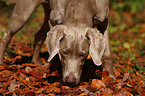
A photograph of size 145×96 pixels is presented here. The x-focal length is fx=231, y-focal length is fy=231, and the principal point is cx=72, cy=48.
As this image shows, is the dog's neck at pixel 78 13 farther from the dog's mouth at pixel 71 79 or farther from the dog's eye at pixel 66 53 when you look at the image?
the dog's mouth at pixel 71 79

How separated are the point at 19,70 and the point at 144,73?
2.06 meters

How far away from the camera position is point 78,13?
11.1 ft

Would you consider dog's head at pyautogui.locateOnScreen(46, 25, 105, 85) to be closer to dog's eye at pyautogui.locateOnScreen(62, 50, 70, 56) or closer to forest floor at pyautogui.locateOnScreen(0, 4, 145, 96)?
dog's eye at pyautogui.locateOnScreen(62, 50, 70, 56)

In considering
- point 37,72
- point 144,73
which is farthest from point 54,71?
point 144,73

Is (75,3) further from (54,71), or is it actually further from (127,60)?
(127,60)

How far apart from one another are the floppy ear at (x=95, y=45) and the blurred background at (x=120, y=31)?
3.05 feet

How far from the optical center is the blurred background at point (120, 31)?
476 centimetres

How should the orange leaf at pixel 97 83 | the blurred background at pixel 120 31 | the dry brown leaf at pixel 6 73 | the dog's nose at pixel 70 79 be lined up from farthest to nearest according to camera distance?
the blurred background at pixel 120 31 < the dry brown leaf at pixel 6 73 < the orange leaf at pixel 97 83 < the dog's nose at pixel 70 79

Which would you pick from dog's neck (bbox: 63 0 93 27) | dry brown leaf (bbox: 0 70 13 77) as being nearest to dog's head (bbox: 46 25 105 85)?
dog's neck (bbox: 63 0 93 27)

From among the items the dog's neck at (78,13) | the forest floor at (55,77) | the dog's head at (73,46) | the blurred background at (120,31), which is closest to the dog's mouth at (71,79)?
the dog's head at (73,46)

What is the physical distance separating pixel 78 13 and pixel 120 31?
418 centimetres

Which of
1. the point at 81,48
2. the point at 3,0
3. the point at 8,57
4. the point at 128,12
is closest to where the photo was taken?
A: the point at 81,48

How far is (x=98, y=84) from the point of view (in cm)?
334

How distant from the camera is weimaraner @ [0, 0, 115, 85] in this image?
10.2ft
